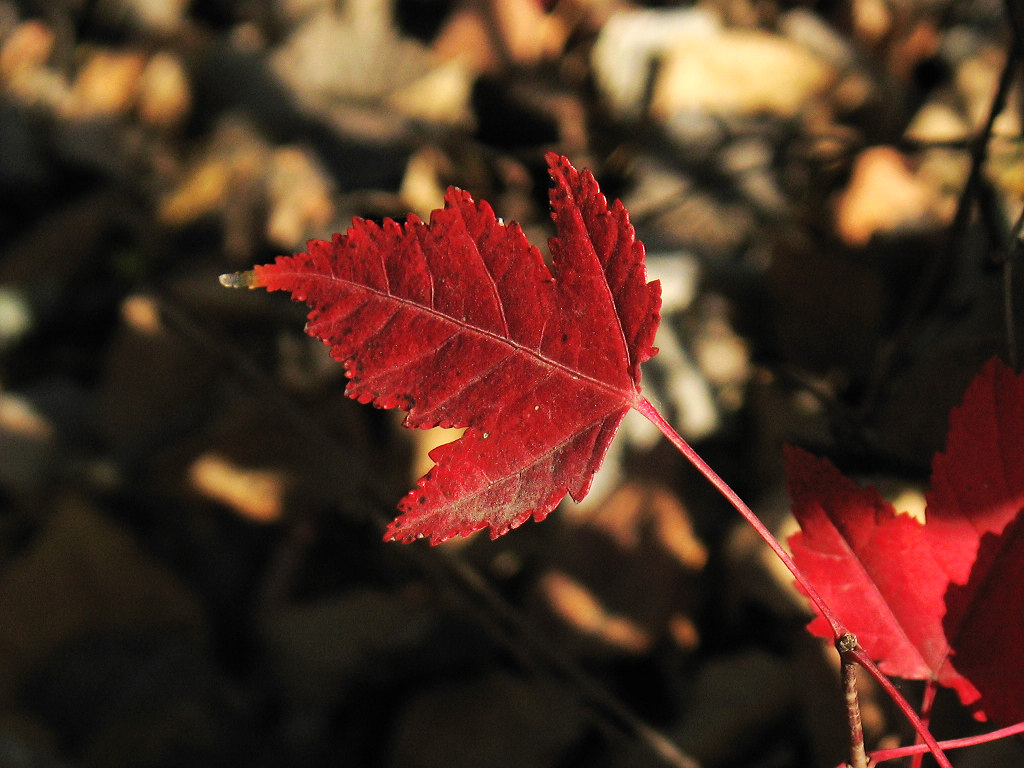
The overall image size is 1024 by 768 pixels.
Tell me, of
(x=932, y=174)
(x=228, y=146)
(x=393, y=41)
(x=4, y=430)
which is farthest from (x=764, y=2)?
(x=4, y=430)

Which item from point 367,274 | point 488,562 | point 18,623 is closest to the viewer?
point 367,274

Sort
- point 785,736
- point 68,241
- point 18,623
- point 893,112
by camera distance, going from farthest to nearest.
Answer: point 68,241, point 893,112, point 18,623, point 785,736

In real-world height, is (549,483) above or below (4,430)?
above

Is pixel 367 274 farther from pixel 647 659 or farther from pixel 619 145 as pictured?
pixel 619 145

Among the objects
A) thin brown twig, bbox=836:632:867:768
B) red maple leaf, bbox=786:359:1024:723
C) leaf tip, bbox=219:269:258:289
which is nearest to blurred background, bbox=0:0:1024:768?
red maple leaf, bbox=786:359:1024:723

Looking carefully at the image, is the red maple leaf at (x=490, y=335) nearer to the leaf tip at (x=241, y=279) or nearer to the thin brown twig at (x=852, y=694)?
the leaf tip at (x=241, y=279)

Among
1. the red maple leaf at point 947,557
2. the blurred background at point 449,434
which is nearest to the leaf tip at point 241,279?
the red maple leaf at point 947,557

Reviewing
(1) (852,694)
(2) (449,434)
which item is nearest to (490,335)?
(1) (852,694)
